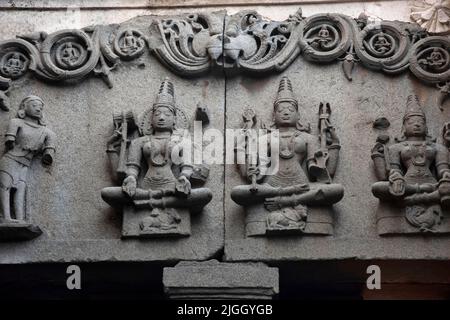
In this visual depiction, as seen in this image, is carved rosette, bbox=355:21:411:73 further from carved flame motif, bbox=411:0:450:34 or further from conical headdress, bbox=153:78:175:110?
conical headdress, bbox=153:78:175:110

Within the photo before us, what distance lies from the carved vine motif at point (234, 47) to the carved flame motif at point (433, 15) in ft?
0.27

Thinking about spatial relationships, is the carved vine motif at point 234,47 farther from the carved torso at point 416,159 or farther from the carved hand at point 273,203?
the carved hand at point 273,203

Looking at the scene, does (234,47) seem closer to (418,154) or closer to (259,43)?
(259,43)

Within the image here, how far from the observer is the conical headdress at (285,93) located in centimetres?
700

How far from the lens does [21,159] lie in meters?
6.89

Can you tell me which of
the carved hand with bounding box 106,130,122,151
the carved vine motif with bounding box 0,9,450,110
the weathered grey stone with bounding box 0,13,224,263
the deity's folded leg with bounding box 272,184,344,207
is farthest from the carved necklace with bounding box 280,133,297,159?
the carved hand with bounding box 106,130,122,151

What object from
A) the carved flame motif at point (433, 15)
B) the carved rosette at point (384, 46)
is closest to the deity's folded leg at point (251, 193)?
the carved rosette at point (384, 46)

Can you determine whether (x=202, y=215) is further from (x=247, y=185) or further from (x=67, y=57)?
(x=67, y=57)

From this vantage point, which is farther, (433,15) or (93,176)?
(433,15)

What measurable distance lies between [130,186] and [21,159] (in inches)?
34.1

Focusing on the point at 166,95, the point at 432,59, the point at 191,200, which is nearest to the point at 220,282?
the point at 191,200

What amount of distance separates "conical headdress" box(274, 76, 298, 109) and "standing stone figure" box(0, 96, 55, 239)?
1690 millimetres

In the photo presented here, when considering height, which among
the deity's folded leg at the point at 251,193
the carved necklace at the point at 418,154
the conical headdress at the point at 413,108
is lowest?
the deity's folded leg at the point at 251,193

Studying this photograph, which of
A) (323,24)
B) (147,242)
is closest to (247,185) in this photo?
(147,242)
